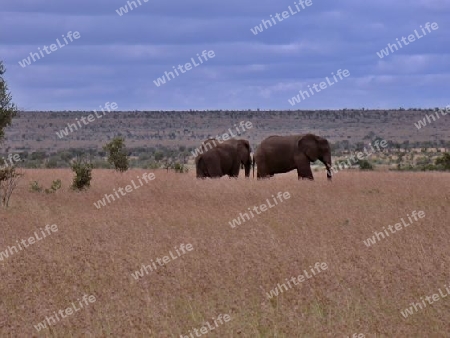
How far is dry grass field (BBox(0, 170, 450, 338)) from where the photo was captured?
8078mm

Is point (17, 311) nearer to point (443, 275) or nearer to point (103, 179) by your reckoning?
point (443, 275)

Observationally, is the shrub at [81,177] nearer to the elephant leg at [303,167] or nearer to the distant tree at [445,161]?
the elephant leg at [303,167]

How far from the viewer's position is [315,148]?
2989cm

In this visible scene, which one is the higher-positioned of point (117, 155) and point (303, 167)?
point (117, 155)

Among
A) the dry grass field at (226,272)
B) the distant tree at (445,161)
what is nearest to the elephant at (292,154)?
the dry grass field at (226,272)

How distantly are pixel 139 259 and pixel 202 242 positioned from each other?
1518 mm

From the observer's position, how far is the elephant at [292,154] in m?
29.8

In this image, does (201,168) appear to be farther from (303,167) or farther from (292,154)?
(303,167)

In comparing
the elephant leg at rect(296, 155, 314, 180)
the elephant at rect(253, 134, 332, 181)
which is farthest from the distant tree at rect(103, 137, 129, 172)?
the elephant leg at rect(296, 155, 314, 180)

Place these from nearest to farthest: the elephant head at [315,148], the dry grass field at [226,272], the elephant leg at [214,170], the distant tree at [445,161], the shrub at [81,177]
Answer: the dry grass field at [226,272]
the shrub at [81,177]
the elephant head at [315,148]
the elephant leg at [214,170]
the distant tree at [445,161]

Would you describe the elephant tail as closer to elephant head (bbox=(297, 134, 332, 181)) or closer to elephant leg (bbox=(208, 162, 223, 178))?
elephant leg (bbox=(208, 162, 223, 178))

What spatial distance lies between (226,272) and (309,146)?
19.7 meters

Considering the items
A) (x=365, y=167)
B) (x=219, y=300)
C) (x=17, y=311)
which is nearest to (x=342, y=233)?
(x=219, y=300)

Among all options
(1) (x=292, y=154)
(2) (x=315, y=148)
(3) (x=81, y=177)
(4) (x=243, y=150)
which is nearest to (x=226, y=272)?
(3) (x=81, y=177)
